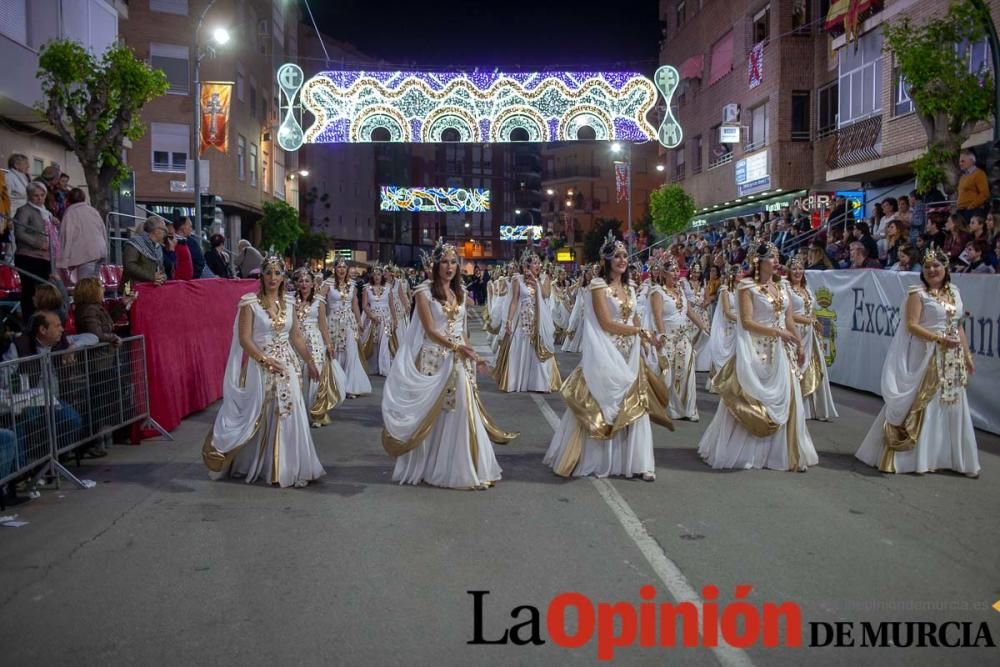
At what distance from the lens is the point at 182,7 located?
110ft

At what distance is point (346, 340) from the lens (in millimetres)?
13961

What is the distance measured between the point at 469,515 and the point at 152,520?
7.69 ft

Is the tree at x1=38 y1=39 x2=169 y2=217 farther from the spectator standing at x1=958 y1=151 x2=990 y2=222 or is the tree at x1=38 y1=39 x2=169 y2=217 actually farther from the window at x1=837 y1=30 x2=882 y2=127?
the window at x1=837 y1=30 x2=882 y2=127

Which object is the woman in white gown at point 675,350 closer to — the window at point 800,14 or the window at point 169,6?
the window at point 800,14

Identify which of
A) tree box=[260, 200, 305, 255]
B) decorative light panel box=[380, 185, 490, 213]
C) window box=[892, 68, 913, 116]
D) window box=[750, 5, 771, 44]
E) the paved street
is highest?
window box=[750, 5, 771, 44]

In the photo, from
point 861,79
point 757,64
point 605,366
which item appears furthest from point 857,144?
point 605,366

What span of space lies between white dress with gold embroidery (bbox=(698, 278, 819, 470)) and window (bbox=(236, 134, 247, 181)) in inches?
1259

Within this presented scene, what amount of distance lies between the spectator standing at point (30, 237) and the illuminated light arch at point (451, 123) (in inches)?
601

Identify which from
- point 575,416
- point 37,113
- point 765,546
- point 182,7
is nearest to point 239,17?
point 182,7

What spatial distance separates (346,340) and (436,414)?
6.67m

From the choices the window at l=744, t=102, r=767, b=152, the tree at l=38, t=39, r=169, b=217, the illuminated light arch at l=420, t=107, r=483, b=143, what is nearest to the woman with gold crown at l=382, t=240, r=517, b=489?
the tree at l=38, t=39, r=169, b=217

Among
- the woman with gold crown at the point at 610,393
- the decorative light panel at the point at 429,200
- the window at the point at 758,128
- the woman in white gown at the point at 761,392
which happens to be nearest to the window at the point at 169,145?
the window at the point at 758,128

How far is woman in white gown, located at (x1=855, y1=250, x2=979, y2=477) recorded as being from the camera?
26.2 ft

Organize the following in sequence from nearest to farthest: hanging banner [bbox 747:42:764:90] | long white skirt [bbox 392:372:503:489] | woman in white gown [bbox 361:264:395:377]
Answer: long white skirt [bbox 392:372:503:489] → woman in white gown [bbox 361:264:395:377] → hanging banner [bbox 747:42:764:90]
